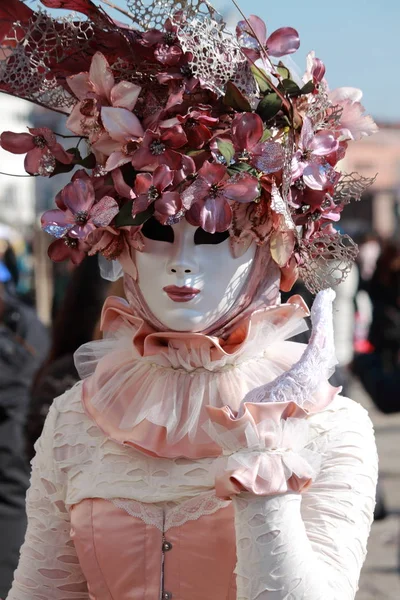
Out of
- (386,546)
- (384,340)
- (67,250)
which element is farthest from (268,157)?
(384,340)

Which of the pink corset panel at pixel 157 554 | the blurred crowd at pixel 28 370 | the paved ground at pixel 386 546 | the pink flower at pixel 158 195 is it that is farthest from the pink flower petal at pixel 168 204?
the paved ground at pixel 386 546

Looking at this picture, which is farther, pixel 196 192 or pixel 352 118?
pixel 352 118

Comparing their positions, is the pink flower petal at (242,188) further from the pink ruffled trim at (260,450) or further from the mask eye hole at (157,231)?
the pink ruffled trim at (260,450)

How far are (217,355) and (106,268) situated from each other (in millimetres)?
361

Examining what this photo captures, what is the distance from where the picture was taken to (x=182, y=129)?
1.84m

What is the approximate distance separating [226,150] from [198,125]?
0.07 metres

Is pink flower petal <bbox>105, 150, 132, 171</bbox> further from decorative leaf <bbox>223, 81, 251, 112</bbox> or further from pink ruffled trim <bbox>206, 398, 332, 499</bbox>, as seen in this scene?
pink ruffled trim <bbox>206, 398, 332, 499</bbox>

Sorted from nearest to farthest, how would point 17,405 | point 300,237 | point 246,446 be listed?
point 246,446 → point 300,237 → point 17,405

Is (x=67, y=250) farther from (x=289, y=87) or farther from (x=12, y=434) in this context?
(x=12, y=434)

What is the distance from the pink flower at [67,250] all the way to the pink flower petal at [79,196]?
0.27 feet

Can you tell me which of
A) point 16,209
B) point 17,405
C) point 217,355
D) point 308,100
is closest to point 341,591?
point 217,355

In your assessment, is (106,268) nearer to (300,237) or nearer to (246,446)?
Result: (300,237)

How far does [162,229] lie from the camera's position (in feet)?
6.41

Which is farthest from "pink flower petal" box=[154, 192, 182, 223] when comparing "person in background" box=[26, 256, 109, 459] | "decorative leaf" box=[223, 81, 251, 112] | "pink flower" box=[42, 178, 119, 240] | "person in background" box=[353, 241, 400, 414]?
"person in background" box=[353, 241, 400, 414]
